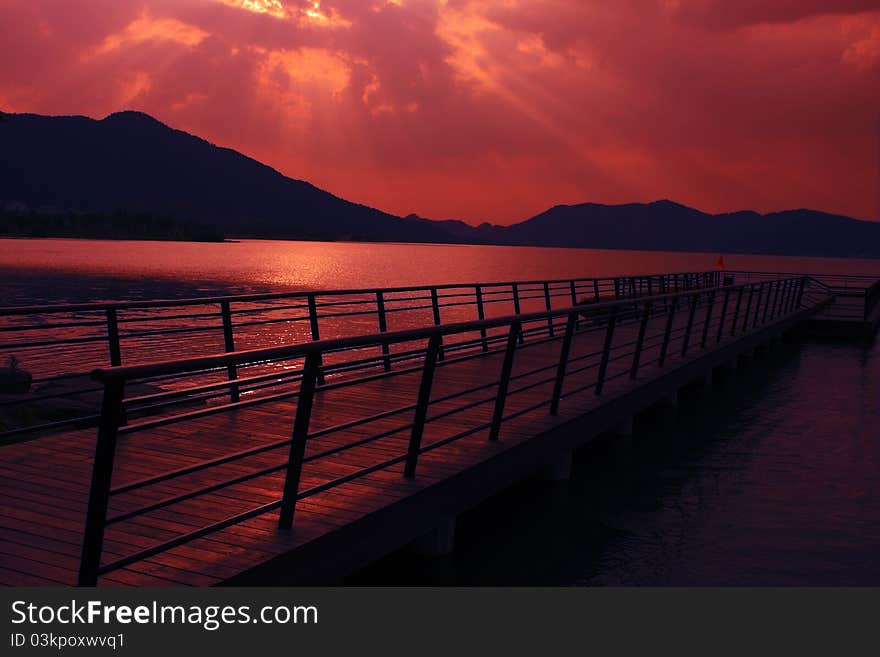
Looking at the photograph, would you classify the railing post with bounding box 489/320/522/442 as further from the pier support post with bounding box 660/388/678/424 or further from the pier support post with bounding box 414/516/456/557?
the pier support post with bounding box 660/388/678/424

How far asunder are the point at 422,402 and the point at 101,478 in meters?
2.97

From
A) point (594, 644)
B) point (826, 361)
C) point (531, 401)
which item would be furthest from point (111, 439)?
point (826, 361)

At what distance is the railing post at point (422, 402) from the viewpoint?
6.50 m

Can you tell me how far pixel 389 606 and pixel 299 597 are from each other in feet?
2.18

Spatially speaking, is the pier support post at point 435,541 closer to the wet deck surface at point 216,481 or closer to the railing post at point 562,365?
the wet deck surface at point 216,481

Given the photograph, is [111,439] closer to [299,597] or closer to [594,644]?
[299,597]

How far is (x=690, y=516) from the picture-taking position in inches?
365

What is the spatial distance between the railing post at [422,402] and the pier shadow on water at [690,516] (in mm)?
1003

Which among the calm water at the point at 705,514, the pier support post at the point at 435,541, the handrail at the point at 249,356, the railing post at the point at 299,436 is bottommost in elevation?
the calm water at the point at 705,514

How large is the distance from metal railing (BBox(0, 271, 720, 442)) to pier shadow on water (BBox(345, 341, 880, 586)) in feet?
6.65

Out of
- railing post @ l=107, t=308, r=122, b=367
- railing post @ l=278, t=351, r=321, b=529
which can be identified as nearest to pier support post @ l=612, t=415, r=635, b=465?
railing post @ l=107, t=308, r=122, b=367

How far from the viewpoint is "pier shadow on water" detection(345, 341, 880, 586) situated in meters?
7.59

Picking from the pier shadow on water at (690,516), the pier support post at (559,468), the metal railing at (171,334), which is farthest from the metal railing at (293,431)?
the pier shadow on water at (690,516)

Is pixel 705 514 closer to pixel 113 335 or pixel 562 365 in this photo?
pixel 562 365
